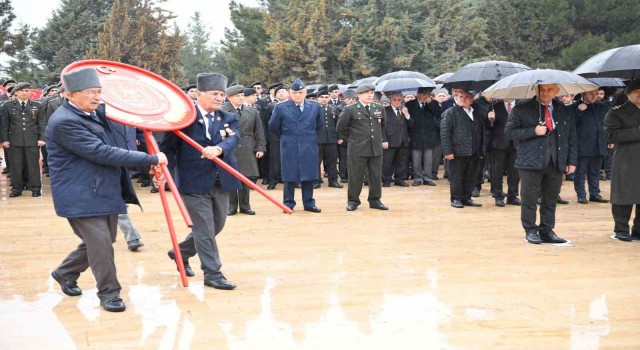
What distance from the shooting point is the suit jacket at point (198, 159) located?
663 cm

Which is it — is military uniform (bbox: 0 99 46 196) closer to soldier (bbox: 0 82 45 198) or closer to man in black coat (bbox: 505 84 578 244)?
soldier (bbox: 0 82 45 198)

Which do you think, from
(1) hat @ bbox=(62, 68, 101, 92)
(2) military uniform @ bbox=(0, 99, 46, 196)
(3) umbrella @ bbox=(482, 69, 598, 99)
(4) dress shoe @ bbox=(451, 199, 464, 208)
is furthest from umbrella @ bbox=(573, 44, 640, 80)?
(2) military uniform @ bbox=(0, 99, 46, 196)

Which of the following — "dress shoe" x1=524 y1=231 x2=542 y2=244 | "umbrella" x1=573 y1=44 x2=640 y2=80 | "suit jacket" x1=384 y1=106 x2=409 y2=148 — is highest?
"umbrella" x1=573 y1=44 x2=640 y2=80

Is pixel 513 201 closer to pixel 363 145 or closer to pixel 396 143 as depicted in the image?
pixel 363 145

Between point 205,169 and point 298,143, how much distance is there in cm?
485

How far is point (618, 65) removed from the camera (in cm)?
870

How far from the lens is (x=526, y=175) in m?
8.56

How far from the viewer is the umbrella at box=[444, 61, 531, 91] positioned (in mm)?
11609

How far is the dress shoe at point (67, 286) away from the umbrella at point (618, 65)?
5411mm

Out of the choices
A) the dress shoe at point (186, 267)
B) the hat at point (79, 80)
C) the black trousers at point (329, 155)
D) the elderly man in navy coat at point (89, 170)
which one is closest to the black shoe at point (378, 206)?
the black trousers at point (329, 155)

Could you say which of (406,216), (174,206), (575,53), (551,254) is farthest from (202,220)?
(575,53)

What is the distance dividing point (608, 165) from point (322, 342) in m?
11.1

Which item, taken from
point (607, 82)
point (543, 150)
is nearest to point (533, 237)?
point (543, 150)

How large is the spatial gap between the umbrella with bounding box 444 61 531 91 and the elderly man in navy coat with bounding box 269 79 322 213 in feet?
6.25
